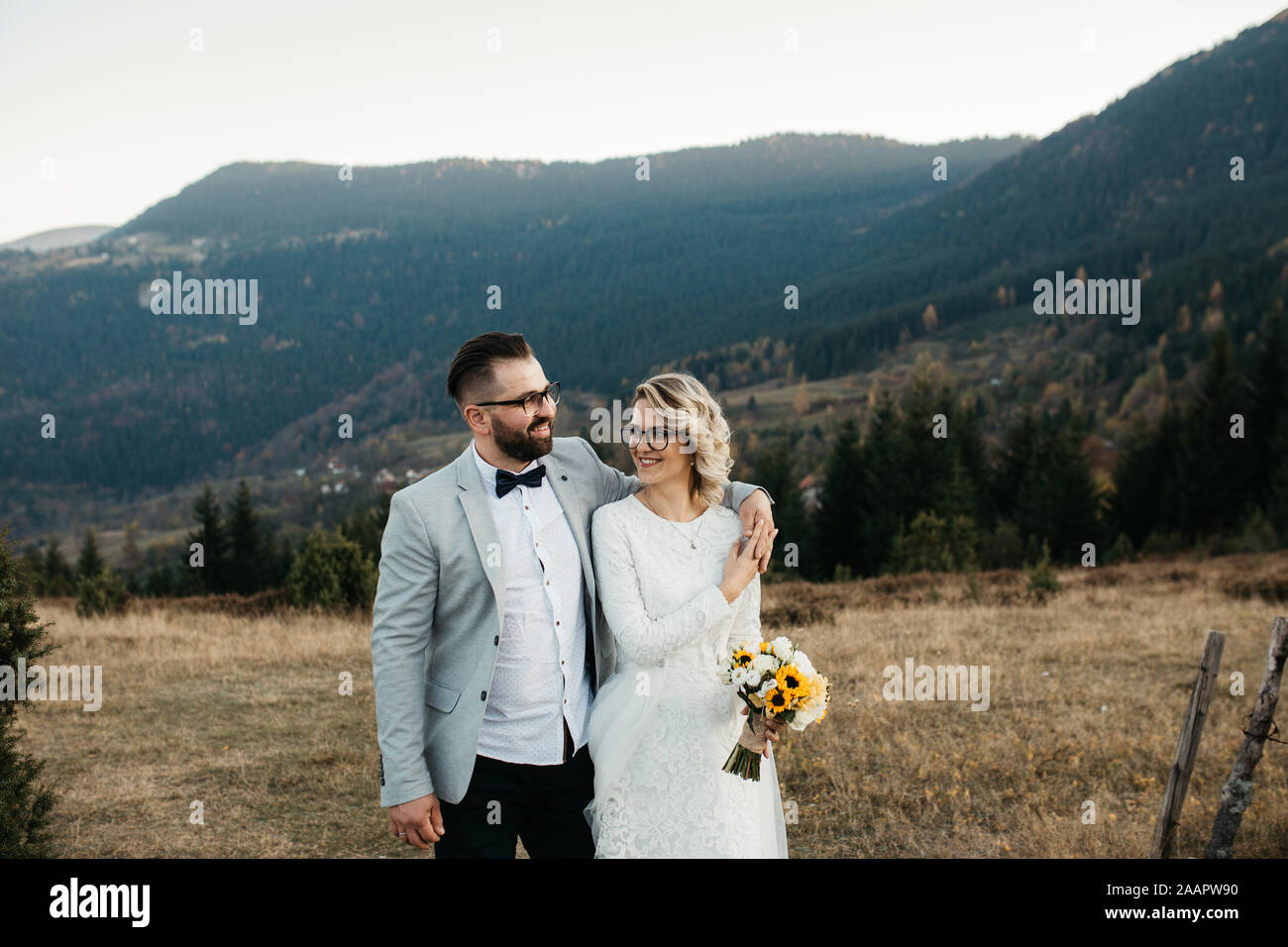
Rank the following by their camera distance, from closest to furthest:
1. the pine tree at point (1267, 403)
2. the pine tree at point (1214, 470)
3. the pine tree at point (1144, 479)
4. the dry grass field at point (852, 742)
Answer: the dry grass field at point (852, 742), the pine tree at point (1214, 470), the pine tree at point (1267, 403), the pine tree at point (1144, 479)

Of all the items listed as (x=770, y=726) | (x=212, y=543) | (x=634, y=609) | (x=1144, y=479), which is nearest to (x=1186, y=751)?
(x=770, y=726)

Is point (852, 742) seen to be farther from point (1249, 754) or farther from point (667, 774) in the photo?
point (667, 774)

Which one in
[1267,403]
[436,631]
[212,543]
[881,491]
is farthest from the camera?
[1267,403]

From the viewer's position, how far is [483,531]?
3.22 m

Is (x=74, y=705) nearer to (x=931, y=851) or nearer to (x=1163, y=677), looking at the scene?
(x=931, y=851)

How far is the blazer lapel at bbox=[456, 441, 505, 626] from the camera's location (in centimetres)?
318

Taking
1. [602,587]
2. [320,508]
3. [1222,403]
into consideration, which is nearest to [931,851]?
[602,587]

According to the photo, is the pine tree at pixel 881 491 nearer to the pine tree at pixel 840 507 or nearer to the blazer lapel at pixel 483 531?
the pine tree at pixel 840 507

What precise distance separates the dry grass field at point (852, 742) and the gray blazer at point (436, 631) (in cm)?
394

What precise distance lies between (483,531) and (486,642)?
39cm

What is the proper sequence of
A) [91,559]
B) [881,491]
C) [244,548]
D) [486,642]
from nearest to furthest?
[486,642] < [881,491] < [244,548] < [91,559]

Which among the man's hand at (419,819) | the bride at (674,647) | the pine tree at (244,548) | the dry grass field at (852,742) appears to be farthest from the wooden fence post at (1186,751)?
the pine tree at (244,548)

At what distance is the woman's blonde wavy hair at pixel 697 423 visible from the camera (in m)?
3.35

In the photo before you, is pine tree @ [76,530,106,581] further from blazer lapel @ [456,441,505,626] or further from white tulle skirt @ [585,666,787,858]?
white tulle skirt @ [585,666,787,858]
